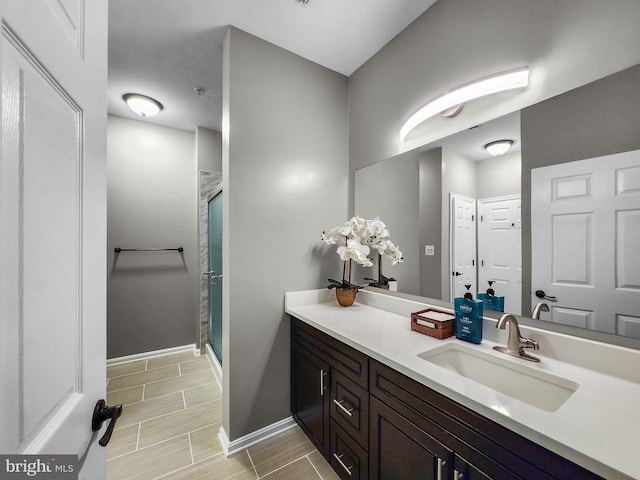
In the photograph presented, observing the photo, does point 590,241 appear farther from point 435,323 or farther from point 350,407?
point 350,407

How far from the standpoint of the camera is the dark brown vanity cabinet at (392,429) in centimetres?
70

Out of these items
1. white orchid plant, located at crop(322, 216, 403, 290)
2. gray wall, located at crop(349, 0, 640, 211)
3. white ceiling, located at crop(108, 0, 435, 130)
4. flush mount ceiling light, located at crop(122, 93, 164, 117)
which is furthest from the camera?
flush mount ceiling light, located at crop(122, 93, 164, 117)

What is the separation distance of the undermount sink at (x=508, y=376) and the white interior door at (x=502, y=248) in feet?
0.95

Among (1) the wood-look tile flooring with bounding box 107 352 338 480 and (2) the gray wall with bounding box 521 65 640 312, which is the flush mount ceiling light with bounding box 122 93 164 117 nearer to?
(1) the wood-look tile flooring with bounding box 107 352 338 480

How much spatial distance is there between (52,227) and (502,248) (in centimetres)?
158

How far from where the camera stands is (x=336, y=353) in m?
1.38

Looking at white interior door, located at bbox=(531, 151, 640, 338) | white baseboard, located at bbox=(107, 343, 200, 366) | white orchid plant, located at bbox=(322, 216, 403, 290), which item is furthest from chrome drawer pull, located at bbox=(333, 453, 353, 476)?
white baseboard, located at bbox=(107, 343, 200, 366)

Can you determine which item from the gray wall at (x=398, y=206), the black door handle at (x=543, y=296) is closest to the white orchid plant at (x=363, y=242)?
the gray wall at (x=398, y=206)

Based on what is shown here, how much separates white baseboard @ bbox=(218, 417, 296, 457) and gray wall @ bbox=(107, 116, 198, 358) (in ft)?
5.89

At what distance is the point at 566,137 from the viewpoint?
1.07m

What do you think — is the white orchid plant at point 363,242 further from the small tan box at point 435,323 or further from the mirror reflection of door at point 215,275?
the mirror reflection of door at point 215,275

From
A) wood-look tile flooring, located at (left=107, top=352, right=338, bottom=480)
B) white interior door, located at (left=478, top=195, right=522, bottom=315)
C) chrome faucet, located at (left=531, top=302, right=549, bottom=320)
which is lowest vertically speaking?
wood-look tile flooring, located at (left=107, top=352, right=338, bottom=480)

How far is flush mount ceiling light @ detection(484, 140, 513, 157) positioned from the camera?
124 cm

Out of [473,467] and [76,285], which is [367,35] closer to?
[76,285]
